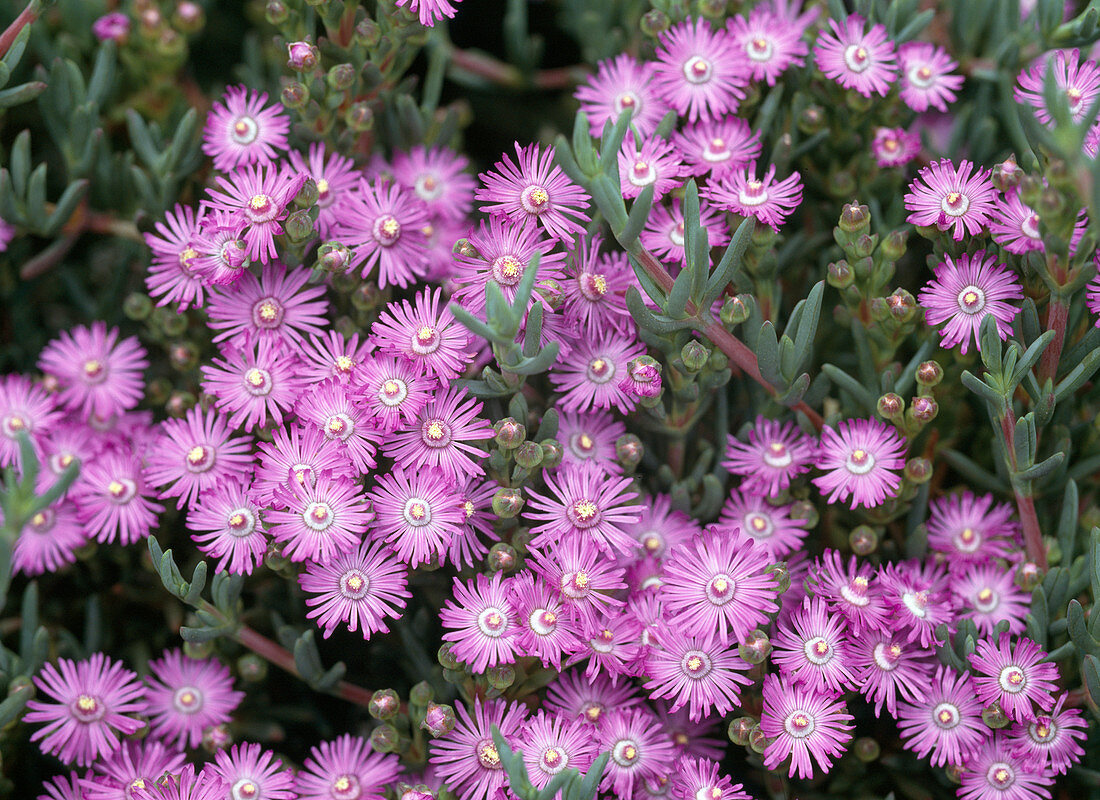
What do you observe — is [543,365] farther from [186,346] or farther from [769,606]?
[186,346]

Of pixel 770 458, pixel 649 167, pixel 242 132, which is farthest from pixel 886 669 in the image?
pixel 242 132

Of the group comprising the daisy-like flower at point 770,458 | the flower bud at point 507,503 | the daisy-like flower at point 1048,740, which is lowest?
the daisy-like flower at point 1048,740

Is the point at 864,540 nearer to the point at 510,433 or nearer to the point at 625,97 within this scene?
the point at 510,433

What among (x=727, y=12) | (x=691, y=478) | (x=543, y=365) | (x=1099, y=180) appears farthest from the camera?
(x=727, y=12)

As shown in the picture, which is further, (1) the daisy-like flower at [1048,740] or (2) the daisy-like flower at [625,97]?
(2) the daisy-like flower at [625,97]

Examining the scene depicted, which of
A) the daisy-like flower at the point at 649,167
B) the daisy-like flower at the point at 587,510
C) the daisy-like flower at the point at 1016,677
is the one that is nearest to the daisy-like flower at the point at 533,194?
the daisy-like flower at the point at 649,167

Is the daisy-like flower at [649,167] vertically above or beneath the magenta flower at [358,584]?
above

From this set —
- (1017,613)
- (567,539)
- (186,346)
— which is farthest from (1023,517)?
(186,346)

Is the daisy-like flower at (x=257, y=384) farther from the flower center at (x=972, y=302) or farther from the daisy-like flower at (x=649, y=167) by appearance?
the flower center at (x=972, y=302)
